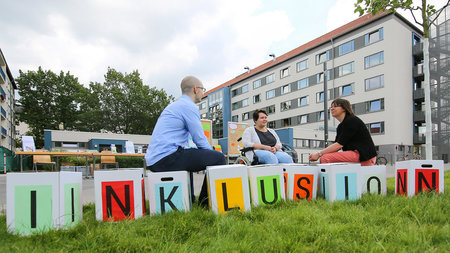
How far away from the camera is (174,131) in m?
2.88

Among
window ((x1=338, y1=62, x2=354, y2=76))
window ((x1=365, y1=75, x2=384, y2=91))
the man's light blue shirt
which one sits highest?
window ((x1=338, y1=62, x2=354, y2=76))

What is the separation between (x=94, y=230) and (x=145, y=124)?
118 feet

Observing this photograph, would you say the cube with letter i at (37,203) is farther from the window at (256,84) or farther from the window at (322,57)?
the window at (256,84)

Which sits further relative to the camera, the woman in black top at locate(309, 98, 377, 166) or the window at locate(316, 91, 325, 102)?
the window at locate(316, 91, 325, 102)

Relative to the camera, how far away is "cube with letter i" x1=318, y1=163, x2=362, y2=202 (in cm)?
296

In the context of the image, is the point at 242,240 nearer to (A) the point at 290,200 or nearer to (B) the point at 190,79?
(A) the point at 290,200

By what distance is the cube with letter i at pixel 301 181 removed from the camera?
2998 millimetres

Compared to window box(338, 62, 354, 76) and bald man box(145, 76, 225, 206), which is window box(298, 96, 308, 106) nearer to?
window box(338, 62, 354, 76)

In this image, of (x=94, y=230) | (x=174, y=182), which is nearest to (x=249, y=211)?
(x=174, y=182)

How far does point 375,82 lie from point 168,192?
2765 cm

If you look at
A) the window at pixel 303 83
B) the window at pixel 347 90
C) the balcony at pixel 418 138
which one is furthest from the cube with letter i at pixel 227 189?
the window at pixel 303 83

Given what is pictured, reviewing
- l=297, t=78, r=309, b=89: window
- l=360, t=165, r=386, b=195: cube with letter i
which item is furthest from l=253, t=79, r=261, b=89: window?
l=360, t=165, r=386, b=195: cube with letter i

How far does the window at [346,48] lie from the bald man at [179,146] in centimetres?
2894

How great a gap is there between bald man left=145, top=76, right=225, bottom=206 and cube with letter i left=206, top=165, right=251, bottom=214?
399 mm
